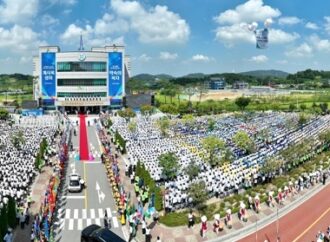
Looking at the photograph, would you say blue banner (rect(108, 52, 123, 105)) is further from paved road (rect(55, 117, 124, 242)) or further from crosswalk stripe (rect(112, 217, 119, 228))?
crosswalk stripe (rect(112, 217, 119, 228))

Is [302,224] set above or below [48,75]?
below

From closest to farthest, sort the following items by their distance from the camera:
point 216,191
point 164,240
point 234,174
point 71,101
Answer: point 164,240, point 216,191, point 234,174, point 71,101

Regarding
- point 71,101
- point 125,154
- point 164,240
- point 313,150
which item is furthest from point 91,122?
point 164,240

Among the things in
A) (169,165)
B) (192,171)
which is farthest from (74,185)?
(192,171)

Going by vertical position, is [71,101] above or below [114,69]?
below

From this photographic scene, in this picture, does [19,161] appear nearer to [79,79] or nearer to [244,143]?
[244,143]

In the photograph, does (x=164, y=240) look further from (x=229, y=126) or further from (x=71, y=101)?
(x=71, y=101)

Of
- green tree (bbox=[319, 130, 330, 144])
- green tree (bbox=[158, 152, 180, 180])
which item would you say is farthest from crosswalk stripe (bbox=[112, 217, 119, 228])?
green tree (bbox=[319, 130, 330, 144])
